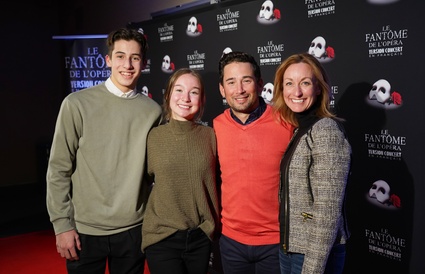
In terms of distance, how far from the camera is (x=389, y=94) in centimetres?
233

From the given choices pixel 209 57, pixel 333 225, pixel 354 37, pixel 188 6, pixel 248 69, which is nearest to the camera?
pixel 333 225

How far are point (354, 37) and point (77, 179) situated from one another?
5.90 ft

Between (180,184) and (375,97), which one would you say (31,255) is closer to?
(180,184)

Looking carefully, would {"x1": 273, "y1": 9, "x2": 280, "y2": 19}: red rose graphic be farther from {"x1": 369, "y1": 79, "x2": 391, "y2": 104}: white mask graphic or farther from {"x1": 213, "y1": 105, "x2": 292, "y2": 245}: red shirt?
{"x1": 213, "y1": 105, "x2": 292, "y2": 245}: red shirt

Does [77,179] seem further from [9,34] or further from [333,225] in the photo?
[9,34]

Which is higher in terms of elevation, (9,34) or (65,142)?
(9,34)

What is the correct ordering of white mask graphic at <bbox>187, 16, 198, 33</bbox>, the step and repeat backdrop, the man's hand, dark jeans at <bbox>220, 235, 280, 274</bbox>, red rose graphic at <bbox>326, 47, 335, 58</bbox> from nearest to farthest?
dark jeans at <bbox>220, 235, 280, 274</bbox>, the man's hand, the step and repeat backdrop, red rose graphic at <bbox>326, 47, 335, 58</bbox>, white mask graphic at <bbox>187, 16, 198, 33</bbox>

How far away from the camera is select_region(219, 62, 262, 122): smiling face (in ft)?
6.61

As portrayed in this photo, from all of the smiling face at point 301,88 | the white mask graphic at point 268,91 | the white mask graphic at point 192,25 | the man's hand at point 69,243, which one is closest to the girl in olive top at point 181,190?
the man's hand at point 69,243

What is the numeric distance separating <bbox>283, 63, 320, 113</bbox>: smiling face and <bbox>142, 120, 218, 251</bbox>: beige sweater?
0.53 metres

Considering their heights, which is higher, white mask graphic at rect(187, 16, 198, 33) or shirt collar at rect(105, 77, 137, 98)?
white mask graphic at rect(187, 16, 198, 33)

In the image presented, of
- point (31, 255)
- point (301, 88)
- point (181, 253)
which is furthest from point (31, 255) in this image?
point (301, 88)

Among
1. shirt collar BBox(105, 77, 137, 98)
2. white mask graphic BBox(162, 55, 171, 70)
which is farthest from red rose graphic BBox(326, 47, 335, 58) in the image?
white mask graphic BBox(162, 55, 171, 70)

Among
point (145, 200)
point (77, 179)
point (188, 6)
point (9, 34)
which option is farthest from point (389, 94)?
point (9, 34)
